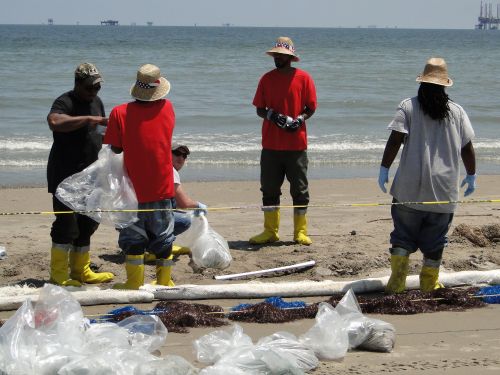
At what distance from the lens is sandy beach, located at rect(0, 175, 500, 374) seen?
5.55 m

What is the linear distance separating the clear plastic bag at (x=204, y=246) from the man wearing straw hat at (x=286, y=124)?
598 millimetres

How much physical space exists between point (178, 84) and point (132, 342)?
23367mm

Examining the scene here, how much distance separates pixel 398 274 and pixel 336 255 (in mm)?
1469

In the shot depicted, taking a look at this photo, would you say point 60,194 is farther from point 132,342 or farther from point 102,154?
point 132,342

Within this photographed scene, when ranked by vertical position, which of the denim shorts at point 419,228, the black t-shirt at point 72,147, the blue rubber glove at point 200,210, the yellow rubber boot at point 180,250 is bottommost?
the yellow rubber boot at point 180,250

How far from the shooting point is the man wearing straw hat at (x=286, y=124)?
8547mm

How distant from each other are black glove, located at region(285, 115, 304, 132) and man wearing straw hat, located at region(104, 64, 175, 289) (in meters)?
1.75

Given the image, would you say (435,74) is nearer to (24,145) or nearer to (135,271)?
(135,271)

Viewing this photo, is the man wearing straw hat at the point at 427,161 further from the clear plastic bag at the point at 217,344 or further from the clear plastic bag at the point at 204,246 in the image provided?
the clear plastic bag at the point at 217,344

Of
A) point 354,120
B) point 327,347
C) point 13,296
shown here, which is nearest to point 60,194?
point 13,296

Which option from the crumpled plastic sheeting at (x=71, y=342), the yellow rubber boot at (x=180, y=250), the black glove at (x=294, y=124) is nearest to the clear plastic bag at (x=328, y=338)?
the crumpled plastic sheeting at (x=71, y=342)

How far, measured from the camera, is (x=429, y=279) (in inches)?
273

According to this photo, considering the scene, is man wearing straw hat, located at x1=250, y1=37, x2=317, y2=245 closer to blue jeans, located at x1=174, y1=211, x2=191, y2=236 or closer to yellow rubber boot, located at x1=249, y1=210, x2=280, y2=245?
yellow rubber boot, located at x1=249, y1=210, x2=280, y2=245

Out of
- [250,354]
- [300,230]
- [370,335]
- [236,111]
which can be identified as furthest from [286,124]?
[236,111]
